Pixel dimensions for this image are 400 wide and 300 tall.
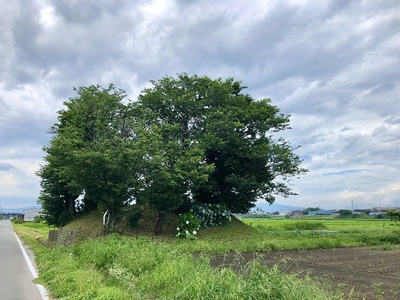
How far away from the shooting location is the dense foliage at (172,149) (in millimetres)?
20438

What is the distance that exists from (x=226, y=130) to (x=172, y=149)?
15.1 ft

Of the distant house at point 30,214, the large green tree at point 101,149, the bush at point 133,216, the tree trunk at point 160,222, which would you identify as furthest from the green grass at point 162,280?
the distant house at point 30,214

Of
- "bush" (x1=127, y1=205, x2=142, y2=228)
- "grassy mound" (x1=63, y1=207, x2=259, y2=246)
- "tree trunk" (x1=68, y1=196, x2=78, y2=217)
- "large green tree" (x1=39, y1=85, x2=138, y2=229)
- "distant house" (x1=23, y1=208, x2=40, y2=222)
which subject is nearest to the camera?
"large green tree" (x1=39, y1=85, x2=138, y2=229)

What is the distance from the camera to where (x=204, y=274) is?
7.08 meters

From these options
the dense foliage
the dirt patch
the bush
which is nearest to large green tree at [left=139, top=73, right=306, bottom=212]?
the dense foliage

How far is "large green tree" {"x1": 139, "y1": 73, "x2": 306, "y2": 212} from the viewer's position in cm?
2411

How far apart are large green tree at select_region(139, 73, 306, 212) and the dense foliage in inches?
2.8

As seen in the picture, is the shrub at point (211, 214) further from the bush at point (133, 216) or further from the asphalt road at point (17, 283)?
the asphalt road at point (17, 283)

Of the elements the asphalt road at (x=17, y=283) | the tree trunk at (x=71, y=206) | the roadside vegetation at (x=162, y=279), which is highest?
the tree trunk at (x=71, y=206)

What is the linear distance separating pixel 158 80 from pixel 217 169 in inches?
309

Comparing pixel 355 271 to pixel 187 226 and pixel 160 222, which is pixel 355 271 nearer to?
pixel 187 226

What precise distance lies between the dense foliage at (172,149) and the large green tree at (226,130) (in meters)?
0.07

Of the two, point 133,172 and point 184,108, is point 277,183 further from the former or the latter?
point 133,172

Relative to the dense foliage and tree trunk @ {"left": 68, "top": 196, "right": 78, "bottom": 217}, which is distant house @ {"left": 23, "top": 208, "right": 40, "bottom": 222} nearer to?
tree trunk @ {"left": 68, "top": 196, "right": 78, "bottom": 217}
